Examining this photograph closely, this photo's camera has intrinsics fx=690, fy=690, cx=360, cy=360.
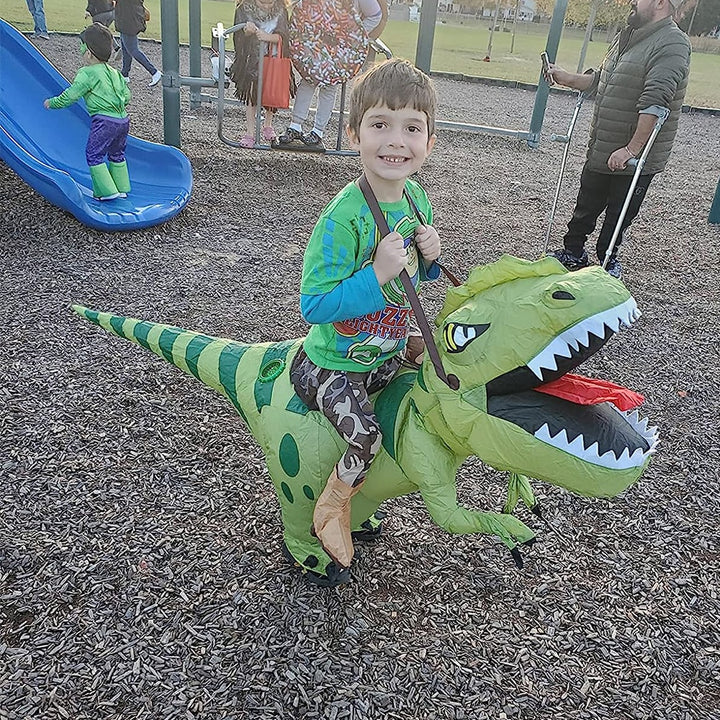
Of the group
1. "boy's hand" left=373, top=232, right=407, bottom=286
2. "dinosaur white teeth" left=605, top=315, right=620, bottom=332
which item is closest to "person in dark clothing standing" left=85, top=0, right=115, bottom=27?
"boy's hand" left=373, top=232, right=407, bottom=286

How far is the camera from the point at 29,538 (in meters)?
2.43

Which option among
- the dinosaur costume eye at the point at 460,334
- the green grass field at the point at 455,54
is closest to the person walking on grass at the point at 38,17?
the green grass field at the point at 455,54

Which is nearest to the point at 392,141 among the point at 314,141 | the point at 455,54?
the point at 314,141

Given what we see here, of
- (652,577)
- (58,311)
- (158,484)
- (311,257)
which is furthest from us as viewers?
(58,311)

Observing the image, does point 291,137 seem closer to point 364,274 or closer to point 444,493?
point 364,274

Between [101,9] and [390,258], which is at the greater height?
[390,258]

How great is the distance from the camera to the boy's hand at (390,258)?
1608 millimetres

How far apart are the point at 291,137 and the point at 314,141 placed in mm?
230

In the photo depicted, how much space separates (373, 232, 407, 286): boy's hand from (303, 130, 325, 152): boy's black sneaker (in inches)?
216

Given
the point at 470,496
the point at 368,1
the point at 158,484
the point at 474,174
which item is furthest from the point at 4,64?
the point at 470,496

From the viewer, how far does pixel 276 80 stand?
6.68m

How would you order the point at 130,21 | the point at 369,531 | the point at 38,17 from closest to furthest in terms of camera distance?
the point at 369,531, the point at 130,21, the point at 38,17

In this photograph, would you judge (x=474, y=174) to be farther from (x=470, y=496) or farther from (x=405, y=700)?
(x=405, y=700)

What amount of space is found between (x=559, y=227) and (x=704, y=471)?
3.61 metres
